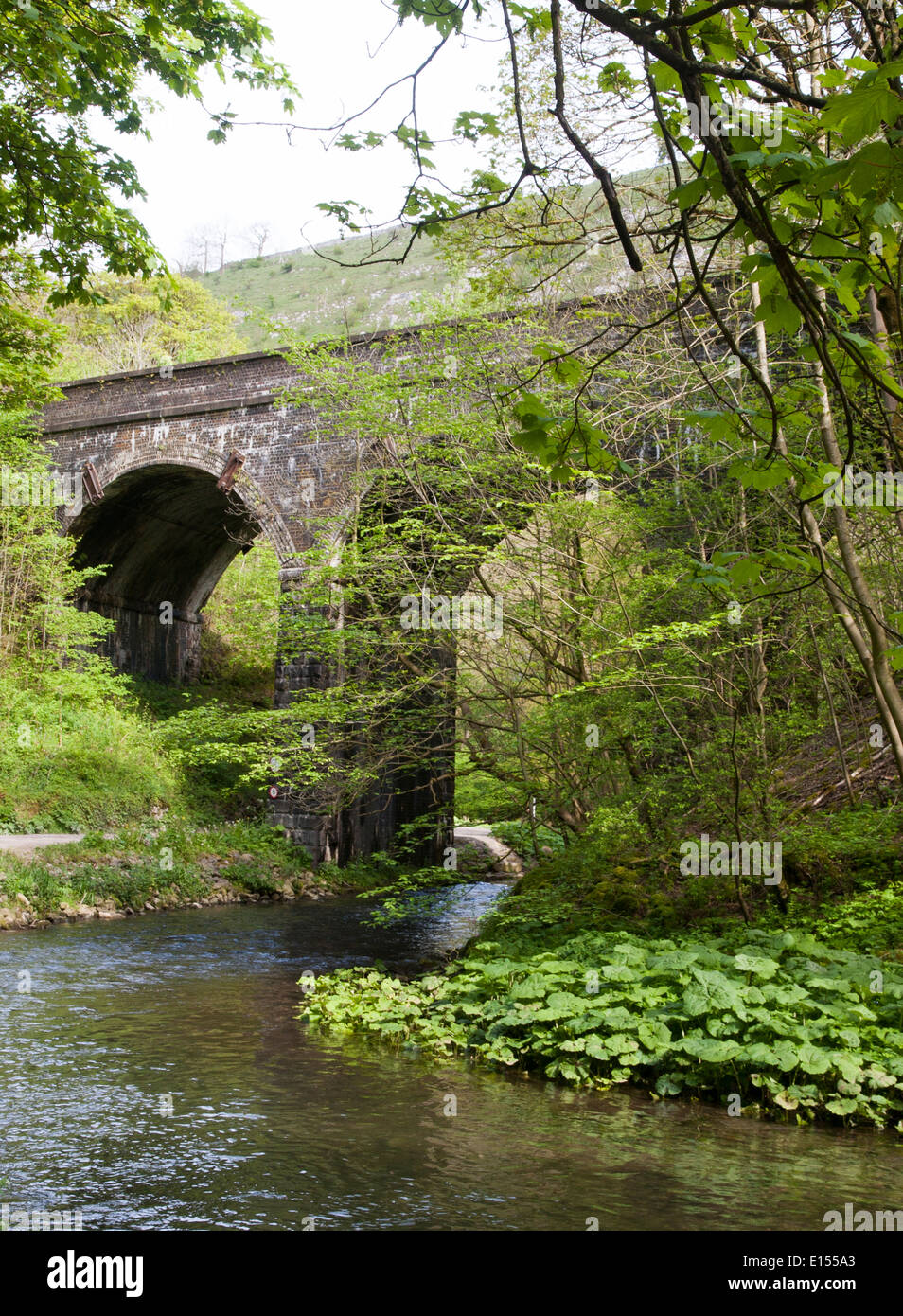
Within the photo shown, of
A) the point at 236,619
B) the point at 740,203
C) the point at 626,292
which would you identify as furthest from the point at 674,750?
the point at 236,619

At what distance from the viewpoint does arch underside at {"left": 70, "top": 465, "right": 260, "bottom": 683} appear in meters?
20.4

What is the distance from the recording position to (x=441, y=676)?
32.7 ft

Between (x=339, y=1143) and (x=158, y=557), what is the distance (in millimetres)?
19899

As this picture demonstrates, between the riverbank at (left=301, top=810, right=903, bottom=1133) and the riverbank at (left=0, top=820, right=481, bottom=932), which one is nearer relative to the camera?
the riverbank at (left=301, top=810, right=903, bottom=1133)

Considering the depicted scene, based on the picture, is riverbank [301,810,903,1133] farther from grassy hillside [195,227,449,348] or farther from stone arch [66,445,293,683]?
grassy hillside [195,227,449,348]

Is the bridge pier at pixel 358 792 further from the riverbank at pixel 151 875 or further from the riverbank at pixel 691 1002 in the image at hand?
the riverbank at pixel 691 1002

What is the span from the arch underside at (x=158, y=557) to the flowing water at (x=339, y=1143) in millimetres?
12836

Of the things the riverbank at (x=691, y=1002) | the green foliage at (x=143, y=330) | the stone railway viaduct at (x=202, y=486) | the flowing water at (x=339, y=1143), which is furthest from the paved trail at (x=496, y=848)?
the green foliage at (x=143, y=330)

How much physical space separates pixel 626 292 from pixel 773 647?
352 centimetres

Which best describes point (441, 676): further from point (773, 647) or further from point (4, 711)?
point (4, 711)

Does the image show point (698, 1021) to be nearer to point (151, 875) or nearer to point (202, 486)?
point (151, 875)

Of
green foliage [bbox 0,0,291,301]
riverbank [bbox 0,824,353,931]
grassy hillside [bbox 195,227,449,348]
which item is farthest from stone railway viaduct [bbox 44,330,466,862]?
grassy hillside [bbox 195,227,449,348]

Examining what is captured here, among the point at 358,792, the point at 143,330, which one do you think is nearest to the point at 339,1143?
the point at 358,792

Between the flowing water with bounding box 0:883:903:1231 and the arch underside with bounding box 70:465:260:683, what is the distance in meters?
12.8
